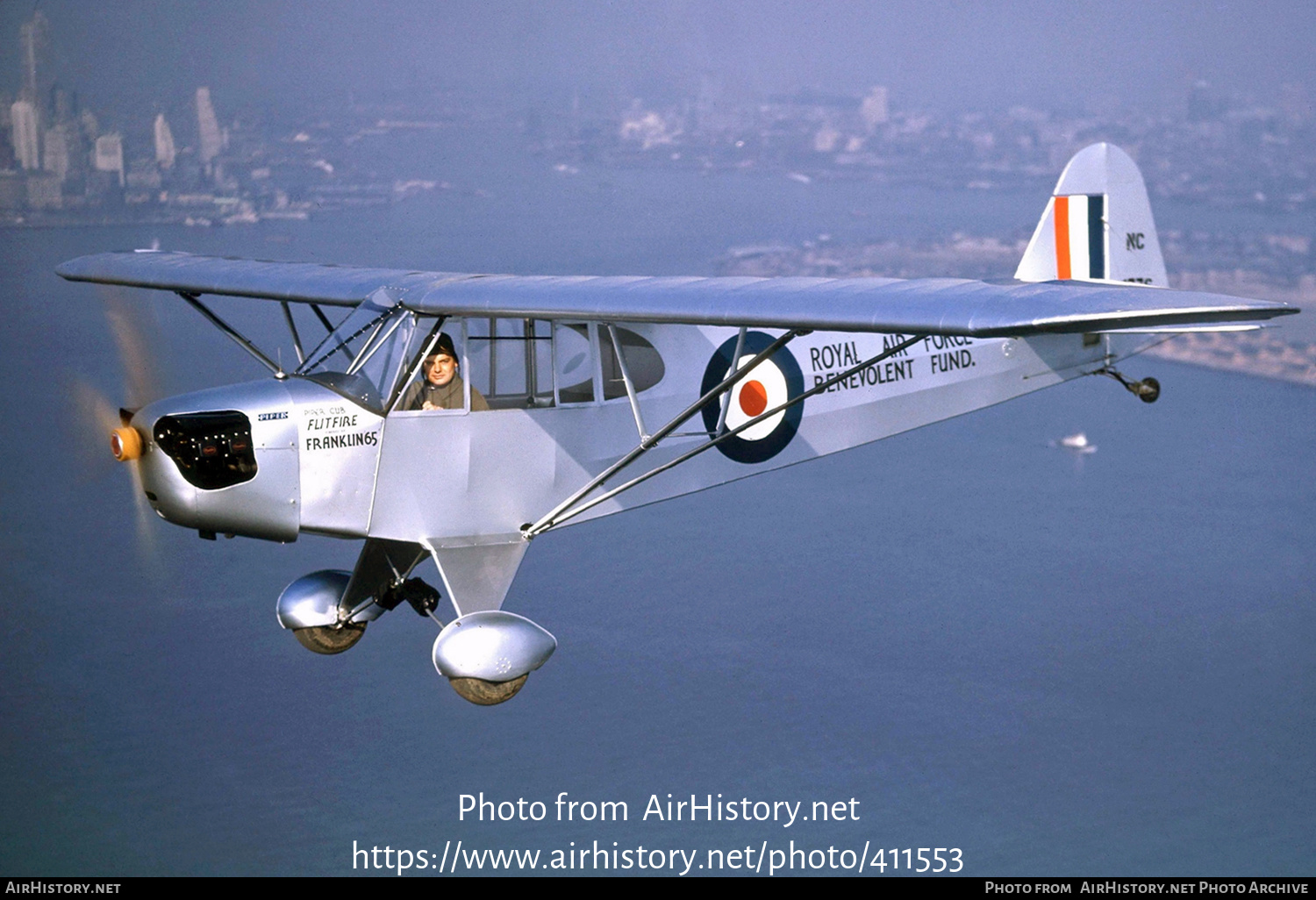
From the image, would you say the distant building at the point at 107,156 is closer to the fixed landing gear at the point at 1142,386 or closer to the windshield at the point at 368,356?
the fixed landing gear at the point at 1142,386

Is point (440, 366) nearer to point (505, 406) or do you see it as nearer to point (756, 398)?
point (505, 406)

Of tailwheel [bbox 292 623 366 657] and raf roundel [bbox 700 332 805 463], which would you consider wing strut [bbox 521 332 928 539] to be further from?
tailwheel [bbox 292 623 366 657]

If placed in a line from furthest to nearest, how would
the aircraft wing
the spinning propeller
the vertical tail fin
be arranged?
the vertical tail fin
the spinning propeller
the aircraft wing

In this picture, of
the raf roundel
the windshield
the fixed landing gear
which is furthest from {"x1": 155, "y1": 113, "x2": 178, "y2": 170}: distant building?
the windshield

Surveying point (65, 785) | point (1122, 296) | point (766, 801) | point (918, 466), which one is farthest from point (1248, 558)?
point (1122, 296)

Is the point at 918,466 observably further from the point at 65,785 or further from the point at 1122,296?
the point at 1122,296
